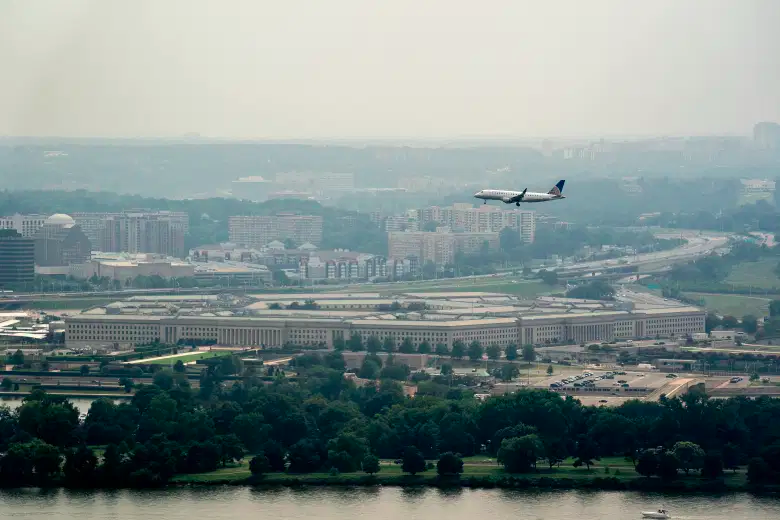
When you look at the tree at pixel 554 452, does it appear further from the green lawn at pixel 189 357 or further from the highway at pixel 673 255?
the highway at pixel 673 255

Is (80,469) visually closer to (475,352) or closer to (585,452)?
(585,452)

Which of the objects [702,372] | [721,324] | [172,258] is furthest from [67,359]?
[172,258]

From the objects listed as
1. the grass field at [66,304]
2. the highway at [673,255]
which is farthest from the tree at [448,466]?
the highway at [673,255]

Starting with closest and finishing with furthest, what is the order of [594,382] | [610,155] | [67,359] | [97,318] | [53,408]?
1. [53,408]
2. [594,382]
3. [67,359]
4. [97,318]
5. [610,155]

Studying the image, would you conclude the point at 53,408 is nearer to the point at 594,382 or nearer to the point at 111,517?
the point at 111,517

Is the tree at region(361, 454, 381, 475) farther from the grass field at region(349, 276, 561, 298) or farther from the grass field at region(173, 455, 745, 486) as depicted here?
the grass field at region(349, 276, 561, 298)

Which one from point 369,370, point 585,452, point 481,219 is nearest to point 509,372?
point 369,370

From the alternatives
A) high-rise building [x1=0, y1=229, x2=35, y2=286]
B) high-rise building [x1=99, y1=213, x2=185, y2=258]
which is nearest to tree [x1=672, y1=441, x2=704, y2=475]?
high-rise building [x1=0, y1=229, x2=35, y2=286]
